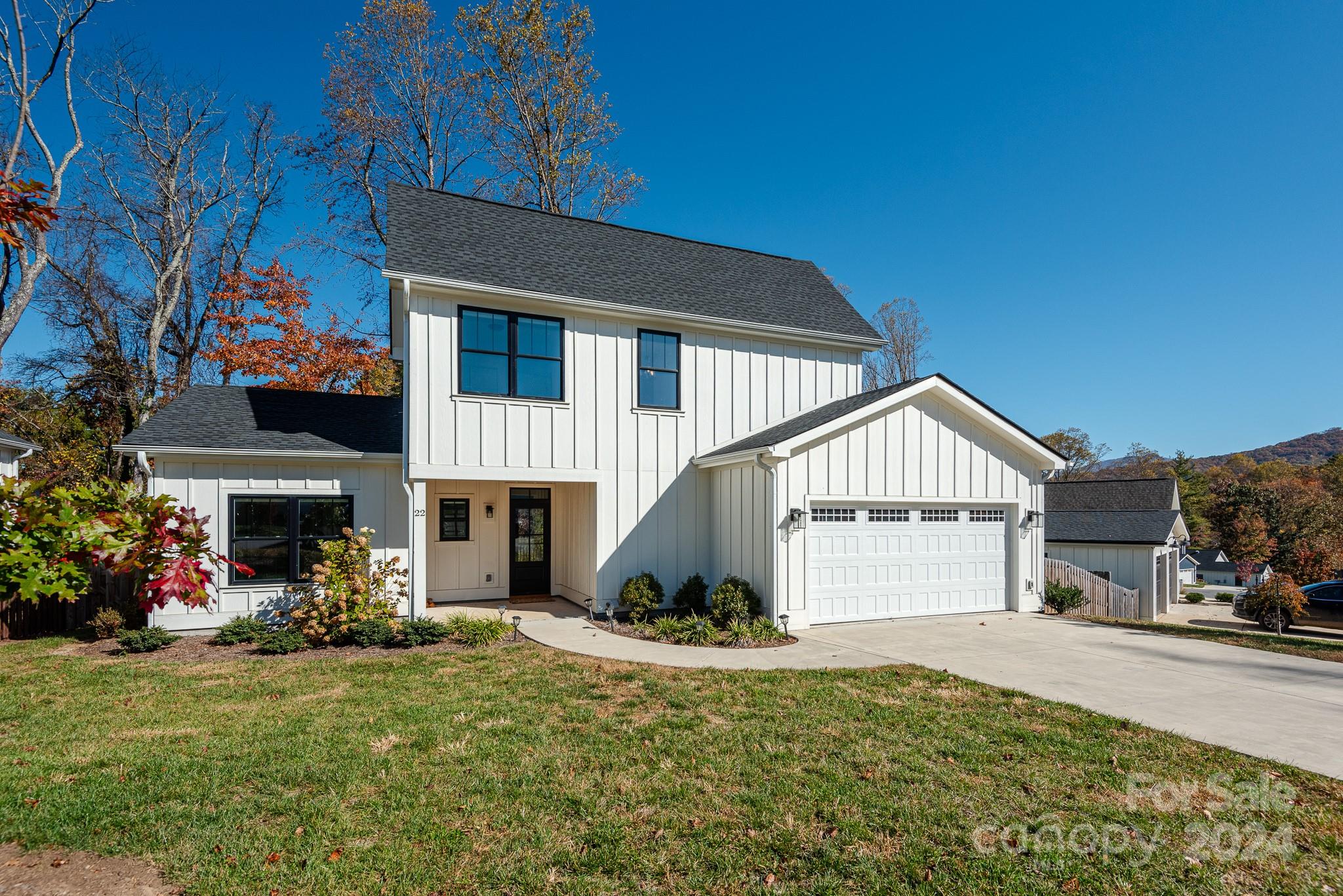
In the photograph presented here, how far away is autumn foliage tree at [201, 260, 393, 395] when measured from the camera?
21.5 metres

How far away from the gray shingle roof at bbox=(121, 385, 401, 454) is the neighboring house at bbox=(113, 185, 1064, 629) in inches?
2.0

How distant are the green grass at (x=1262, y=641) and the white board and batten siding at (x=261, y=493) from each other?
1342 centimetres

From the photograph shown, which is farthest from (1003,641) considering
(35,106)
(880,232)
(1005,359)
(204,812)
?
Result: (35,106)

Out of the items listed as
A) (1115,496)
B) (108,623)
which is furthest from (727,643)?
(1115,496)

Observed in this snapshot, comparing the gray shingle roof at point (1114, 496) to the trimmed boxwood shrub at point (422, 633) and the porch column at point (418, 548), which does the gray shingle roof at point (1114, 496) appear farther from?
the trimmed boxwood shrub at point (422, 633)

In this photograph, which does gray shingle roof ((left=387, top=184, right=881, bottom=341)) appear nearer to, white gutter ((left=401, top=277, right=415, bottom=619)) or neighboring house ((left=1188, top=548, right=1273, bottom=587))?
white gutter ((left=401, top=277, right=415, bottom=619))

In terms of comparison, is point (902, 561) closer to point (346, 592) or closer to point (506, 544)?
point (506, 544)

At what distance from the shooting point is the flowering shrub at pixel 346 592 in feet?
31.8

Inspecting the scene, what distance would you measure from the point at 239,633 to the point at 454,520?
4.35 meters

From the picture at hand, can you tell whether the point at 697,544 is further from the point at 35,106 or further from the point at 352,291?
the point at 35,106

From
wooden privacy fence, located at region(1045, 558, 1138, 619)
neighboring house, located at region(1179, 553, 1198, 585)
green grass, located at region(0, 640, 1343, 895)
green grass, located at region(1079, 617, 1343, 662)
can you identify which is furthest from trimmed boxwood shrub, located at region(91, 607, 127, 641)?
neighboring house, located at region(1179, 553, 1198, 585)

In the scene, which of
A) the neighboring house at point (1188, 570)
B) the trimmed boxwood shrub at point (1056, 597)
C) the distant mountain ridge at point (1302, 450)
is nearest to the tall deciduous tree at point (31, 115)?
the trimmed boxwood shrub at point (1056, 597)

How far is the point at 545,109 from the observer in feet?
70.6

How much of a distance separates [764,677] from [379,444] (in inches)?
320
